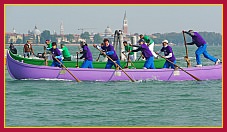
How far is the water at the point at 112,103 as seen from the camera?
1405 centimetres

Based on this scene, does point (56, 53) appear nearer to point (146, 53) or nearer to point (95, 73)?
point (95, 73)

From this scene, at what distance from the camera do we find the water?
46.1 feet

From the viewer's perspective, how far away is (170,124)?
13672mm

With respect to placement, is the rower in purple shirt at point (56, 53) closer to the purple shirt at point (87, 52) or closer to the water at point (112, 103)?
the water at point (112, 103)

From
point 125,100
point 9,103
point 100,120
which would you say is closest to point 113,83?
point 125,100

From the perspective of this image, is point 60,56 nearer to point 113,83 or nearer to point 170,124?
point 113,83

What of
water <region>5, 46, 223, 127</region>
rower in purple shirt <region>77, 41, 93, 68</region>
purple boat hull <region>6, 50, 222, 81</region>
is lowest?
water <region>5, 46, 223, 127</region>

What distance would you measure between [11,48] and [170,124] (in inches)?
520

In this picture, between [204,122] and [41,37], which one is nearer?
[204,122]

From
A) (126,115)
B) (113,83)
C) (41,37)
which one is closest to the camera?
(126,115)

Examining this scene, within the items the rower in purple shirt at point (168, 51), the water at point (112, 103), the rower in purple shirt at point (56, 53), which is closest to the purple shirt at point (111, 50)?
the water at point (112, 103)

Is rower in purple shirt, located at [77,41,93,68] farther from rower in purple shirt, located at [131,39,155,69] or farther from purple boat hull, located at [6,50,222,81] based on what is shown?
rower in purple shirt, located at [131,39,155,69]

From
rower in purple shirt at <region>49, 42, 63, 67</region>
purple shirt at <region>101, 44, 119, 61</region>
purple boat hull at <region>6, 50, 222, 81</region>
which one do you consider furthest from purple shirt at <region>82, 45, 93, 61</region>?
rower in purple shirt at <region>49, 42, 63, 67</region>

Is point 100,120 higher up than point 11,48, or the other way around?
point 11,48
